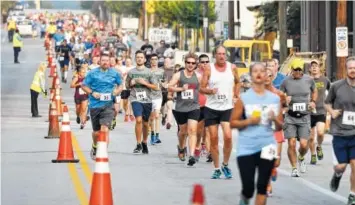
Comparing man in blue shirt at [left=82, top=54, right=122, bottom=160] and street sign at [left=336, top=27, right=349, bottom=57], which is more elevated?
street sign at [left=336, top=27, right=349, bottom=57]

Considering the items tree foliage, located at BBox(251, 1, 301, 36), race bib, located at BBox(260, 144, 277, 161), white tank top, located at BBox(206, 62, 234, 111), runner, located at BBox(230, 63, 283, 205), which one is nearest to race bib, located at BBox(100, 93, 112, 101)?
white tank top, located at BBox(206, 62, 234, 111)

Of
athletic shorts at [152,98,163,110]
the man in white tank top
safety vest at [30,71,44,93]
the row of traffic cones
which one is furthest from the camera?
safety vest at [30,71,44,93]

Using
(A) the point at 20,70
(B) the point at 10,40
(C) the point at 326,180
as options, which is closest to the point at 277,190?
(C) the point at 326,180

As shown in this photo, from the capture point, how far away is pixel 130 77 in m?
21.9

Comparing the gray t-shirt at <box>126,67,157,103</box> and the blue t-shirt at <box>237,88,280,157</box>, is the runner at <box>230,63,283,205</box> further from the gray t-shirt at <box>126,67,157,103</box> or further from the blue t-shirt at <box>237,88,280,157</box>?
the gray t-shirt at <box>126,67,157,103</box>

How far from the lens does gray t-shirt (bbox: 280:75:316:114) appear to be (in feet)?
58.6

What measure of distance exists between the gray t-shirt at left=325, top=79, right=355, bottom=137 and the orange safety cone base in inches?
125

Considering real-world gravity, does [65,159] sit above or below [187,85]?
below

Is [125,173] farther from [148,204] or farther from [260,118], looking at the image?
[260,118]

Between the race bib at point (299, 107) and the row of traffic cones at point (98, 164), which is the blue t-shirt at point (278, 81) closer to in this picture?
the race bib at point (299, 107)

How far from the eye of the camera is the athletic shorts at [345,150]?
47.2 feet

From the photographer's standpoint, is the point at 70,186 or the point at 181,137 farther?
the point at 181,137

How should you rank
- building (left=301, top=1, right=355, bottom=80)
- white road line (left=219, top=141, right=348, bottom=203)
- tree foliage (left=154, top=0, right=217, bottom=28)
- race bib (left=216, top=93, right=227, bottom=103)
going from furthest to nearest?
1. tree foliage (left=154, top=0, right=217, bottom=28)
2. building (left=301, top=1, right=355, bottom=80)
3. race bib (left=216, top=93, right=227, bottom=103)
4. white road line (left=219, top=141, right=348, bottom=203)

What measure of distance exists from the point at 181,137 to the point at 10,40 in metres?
73.9
